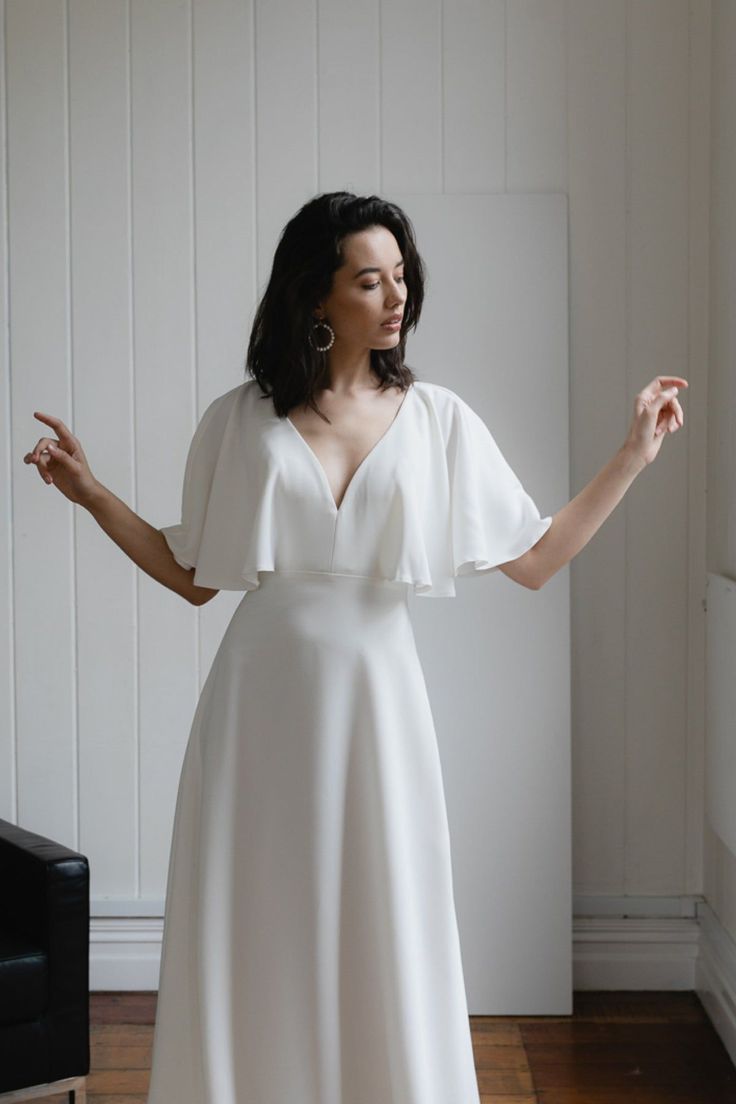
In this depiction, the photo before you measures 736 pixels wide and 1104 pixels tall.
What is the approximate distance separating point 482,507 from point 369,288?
1.30 feet

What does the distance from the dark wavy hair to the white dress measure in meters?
0.08

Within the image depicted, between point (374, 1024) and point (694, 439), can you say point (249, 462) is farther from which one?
point (694, 439)

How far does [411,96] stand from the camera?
3.12m

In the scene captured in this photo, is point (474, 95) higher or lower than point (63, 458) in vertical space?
higher

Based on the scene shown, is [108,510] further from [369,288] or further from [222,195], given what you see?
[222,195]

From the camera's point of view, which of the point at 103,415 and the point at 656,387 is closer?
the point at 656,387

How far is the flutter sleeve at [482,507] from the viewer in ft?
6.60

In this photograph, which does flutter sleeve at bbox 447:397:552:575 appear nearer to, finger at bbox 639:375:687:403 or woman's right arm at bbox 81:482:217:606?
finger at bbox 639:375:687:403

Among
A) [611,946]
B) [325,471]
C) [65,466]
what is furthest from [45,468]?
[611,946]

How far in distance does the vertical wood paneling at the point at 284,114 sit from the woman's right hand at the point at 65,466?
3.88 ft

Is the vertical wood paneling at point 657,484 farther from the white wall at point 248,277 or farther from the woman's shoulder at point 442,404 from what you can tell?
the woman's shoulder at point 442,404

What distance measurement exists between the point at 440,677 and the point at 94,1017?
119cm

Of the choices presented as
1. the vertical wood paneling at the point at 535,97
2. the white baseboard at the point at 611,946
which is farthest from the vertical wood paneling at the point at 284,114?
the white baseboard at the point at 611,946

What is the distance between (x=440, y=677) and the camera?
312cm
